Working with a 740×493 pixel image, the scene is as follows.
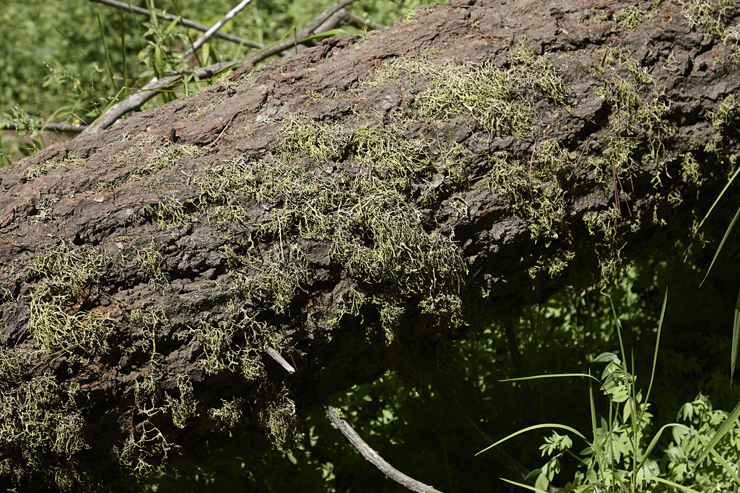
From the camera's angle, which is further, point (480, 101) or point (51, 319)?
point (480, 101)

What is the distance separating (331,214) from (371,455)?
34.6 inches

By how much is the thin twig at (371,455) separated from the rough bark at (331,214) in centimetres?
10

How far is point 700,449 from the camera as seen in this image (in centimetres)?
189

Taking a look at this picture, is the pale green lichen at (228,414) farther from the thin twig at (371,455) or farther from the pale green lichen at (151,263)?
the pale green lichen at (151,263)

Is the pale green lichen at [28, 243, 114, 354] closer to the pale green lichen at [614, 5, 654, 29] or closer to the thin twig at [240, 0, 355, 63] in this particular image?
the pale green lichen at [614, 5, 654, 29]

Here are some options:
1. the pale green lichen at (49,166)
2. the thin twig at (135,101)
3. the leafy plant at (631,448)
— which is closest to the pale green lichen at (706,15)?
the leafy plant at (631,448)

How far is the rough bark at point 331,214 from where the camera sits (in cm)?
146

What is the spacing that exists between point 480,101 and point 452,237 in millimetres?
451

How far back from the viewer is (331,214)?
5.25 feet

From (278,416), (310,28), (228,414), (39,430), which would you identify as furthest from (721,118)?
(310,28)

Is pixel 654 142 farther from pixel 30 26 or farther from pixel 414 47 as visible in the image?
pixel 30 26

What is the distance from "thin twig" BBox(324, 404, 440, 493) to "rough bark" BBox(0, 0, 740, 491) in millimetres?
97

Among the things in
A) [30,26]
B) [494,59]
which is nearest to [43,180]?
[494,59]

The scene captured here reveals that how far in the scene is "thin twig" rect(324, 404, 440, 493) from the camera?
1.86 m
